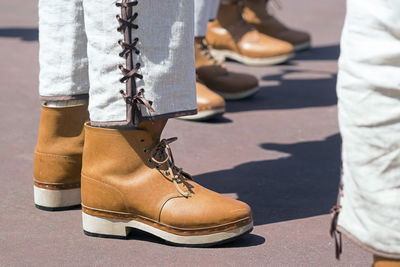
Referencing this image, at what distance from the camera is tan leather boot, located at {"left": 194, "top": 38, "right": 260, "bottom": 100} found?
2928mm

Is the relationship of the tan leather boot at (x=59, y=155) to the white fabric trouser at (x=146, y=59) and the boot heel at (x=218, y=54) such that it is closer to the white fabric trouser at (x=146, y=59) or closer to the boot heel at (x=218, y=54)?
the white fabric trouser at (x=146, y=59)

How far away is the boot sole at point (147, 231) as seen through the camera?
5.20 ft

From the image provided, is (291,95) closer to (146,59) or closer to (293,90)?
(293,90)

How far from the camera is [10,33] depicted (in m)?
4.17

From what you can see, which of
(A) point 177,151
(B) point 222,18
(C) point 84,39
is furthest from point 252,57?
(C) point 84,39

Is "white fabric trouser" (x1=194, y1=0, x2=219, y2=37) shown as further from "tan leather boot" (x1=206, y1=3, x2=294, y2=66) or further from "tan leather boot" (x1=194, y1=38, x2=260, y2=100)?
"tan leather boot" (x1=206, y1=3, x2=294, y2=66)

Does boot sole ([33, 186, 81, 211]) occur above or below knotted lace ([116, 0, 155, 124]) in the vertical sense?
below

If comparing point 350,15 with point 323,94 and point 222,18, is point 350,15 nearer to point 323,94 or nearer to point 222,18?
point 323,94

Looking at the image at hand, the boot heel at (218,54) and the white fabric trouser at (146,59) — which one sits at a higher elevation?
the white fabric trouser at (146,59)

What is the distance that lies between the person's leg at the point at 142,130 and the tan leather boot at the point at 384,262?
47 cm

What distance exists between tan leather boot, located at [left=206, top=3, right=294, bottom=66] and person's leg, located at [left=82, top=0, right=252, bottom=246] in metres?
2.00

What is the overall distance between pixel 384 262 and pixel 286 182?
0.90m

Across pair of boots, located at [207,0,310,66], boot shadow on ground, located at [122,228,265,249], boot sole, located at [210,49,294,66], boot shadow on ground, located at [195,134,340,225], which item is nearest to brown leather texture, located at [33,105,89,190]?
boot shadow on ground, located at [122,228,265,249]

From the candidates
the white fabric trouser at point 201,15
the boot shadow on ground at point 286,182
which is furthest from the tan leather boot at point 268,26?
the boot shadow on ground at point 286,182
